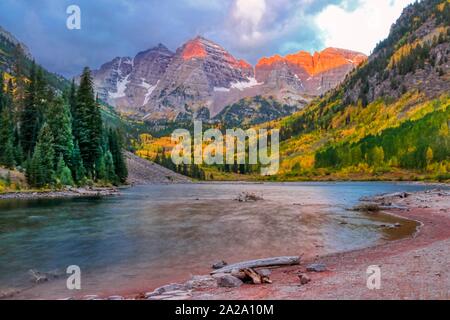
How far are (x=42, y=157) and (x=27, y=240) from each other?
57202 mm

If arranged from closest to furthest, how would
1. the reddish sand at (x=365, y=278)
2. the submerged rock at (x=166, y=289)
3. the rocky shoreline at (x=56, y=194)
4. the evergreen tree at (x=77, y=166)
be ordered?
the reddish sand at (x=365, y=278), the submerged rock at (x=166, y=289), the rocky shoreline at (x=56, y=194), the evergreen tree at (x=77, y=166)

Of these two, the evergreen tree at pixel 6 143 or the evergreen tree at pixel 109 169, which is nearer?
the evergreen tree at pixel 6 143

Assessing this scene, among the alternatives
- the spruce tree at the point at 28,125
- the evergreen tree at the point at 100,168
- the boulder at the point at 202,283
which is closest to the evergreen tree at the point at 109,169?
the evergreen tree at the point at 100,168

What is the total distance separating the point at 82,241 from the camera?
109ft

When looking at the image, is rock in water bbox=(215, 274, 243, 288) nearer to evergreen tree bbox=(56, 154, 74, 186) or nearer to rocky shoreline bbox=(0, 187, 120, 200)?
rocky shoreline bbox=(0, 187, 120, 200)

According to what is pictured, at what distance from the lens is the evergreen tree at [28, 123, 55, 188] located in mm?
82062

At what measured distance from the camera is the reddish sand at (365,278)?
1477cm

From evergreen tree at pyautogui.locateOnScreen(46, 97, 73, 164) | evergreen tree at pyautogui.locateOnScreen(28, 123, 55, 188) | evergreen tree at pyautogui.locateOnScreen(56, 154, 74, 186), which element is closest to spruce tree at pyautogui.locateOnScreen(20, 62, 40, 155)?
evergreen tree at pyautogui.locateOnScreen(46, 97, 73, 164)

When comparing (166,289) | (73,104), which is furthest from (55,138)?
(166,289)

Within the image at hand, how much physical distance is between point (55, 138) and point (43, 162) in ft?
39.3

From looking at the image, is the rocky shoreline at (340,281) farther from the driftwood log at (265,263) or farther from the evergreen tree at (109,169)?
the evergreen tree at (109,169)

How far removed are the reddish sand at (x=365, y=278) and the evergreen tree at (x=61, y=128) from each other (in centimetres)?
8416
